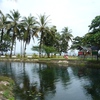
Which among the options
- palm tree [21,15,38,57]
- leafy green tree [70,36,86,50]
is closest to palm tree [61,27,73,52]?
leafy green tree [70,36,86,50]

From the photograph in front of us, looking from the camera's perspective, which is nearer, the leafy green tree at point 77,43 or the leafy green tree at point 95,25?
the leafy green tree at point 95,25

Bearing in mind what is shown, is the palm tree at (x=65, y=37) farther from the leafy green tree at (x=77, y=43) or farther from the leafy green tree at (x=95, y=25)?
the leafy green tree at (x=95, y=25)

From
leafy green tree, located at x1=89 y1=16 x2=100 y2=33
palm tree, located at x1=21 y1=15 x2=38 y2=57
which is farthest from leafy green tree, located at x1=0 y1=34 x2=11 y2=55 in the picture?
leafy green tree, located at x1=89 y1=16 x2=100 y2=33

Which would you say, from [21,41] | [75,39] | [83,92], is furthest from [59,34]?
[83,92]

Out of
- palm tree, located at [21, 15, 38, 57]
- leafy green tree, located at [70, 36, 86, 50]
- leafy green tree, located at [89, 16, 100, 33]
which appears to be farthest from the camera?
leafy green tree, located at [70, 36, 86, 50]

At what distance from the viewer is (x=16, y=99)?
55.0 ft

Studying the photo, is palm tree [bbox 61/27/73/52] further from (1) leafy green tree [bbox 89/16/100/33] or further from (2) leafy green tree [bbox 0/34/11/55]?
(1) leafy green tree [bbox 89/16/100/33]

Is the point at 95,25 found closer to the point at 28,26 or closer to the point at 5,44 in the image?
the point at 28,26

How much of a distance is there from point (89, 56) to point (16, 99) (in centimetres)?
3855

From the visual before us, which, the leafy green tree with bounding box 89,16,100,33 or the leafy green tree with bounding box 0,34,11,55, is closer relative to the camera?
the leafy green tree with bounding box 89,16,100,33

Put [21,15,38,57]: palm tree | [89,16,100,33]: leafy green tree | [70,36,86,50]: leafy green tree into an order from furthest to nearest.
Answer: [70,36,86,50]: leafy green tree < [21,15,38,57]: palm tree < [89,16,100,33]: leafy green tree

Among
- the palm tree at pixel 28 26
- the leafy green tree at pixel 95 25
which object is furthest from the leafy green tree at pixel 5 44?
the leafy green tree at pixel 95 25

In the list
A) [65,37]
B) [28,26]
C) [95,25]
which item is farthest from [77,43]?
[95,25]

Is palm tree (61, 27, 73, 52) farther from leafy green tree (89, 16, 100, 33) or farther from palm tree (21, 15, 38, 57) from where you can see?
leafy green tree (89, 16, 100, 33)
